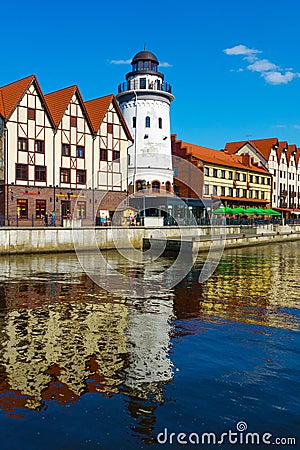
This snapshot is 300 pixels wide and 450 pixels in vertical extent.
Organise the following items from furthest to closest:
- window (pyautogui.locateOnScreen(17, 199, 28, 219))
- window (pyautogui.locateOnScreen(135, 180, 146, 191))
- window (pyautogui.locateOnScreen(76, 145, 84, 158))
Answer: window (pyautogui.locateOnScreen(135, 180, 146, 191)), window (pyautogui.locateOnScreen(76, 145, 84, 158)), window (pyautogui.locateOnScreen(17, 199, 28, 219))

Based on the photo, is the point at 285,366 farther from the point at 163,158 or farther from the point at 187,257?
the point at 163,158

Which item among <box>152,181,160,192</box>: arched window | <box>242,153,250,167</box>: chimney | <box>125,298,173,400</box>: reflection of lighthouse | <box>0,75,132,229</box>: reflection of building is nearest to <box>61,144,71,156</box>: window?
<box>0,75,132,229</box>: reflection of building

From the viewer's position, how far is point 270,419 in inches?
298

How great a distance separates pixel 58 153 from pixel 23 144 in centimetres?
381

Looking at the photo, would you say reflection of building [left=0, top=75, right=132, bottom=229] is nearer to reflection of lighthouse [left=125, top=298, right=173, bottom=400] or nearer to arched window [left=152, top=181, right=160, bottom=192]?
arched window [left=152, top=181, right=160, bottom=192]

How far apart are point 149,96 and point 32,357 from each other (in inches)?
1821

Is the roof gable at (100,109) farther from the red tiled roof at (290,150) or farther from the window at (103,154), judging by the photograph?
the red tiled roof at (290,150)

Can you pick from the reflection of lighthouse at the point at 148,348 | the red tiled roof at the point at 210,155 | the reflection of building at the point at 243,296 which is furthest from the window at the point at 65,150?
the reflection of lighthouse at the point at 148,348

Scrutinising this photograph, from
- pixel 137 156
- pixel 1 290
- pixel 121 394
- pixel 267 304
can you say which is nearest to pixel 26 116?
pixel 137 156

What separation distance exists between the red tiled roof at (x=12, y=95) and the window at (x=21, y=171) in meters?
4.62

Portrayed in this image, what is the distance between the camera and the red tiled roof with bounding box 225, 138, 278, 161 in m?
80.2

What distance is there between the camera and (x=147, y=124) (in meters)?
52.6

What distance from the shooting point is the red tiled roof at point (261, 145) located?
80.2 metres

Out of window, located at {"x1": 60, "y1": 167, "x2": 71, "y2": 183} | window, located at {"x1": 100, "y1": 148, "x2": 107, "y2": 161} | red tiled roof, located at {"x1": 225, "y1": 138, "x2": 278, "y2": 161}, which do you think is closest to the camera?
window, located at {"x1": 60, "y1": 167, "x2": 71, "y2": 183}
